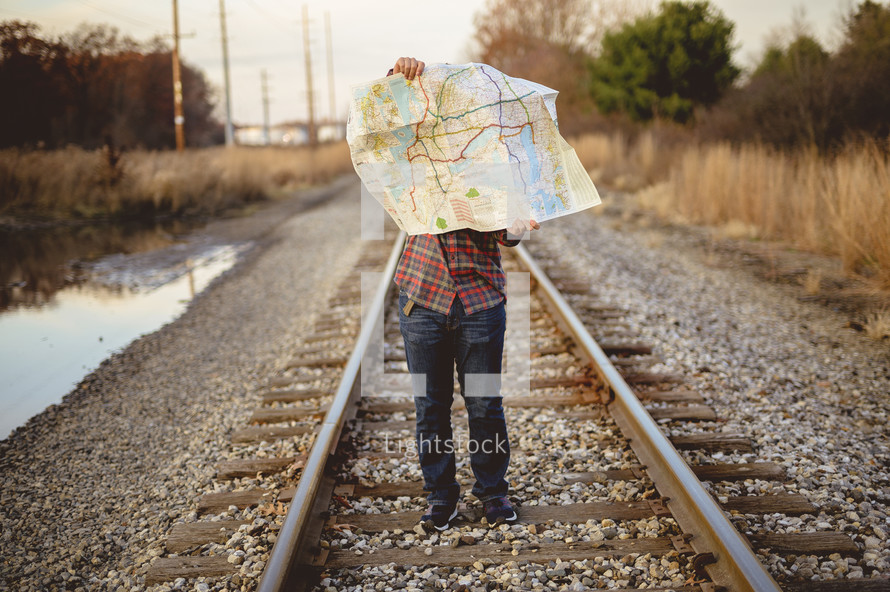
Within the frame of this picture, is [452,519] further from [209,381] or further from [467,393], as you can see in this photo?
[209,381]

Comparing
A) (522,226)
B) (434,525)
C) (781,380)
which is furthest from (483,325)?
(781,380)

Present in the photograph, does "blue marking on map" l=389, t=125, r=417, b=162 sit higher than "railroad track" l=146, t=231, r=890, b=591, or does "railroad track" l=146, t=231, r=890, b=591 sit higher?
"blue marking on map" l=389, t=125, r=417, b=162

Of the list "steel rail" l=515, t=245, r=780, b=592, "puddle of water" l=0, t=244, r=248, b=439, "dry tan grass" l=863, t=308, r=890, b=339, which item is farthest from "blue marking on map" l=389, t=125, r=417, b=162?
"dry tan grass" l=863, t=308, r=890, b=339

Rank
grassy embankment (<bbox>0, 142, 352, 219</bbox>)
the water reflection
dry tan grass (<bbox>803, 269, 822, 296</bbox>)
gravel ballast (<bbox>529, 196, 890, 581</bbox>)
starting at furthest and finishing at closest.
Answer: grassy embankment (<bbox>0, 142, 352, 219</bbox>) < the water reflection < dry tan grass (<bbox>803, 269, 822, 296</bbox>) < gravel ballast (<bbox>529, 196, 890, 581</bbox>)

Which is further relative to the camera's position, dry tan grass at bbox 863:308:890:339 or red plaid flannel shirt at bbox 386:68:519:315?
dry tan grass at bbox 863:308:890:339

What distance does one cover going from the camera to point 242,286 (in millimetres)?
7789

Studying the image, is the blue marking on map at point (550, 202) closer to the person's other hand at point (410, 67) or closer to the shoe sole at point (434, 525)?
the person's other hand at point (410, 67)

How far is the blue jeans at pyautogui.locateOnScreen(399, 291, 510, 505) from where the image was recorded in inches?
97.7

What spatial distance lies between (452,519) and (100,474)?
80.5 inches

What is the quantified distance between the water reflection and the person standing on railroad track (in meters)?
6.42

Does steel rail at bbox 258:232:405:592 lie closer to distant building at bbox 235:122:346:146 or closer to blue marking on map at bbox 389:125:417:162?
blue marking on map at bbox 389:125:417:162

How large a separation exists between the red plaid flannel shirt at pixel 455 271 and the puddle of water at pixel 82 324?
129 inches

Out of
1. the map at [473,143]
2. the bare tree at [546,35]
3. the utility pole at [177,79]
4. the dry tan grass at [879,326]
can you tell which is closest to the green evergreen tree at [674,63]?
the bare tree at [546,35]

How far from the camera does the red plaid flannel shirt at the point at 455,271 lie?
242cm
